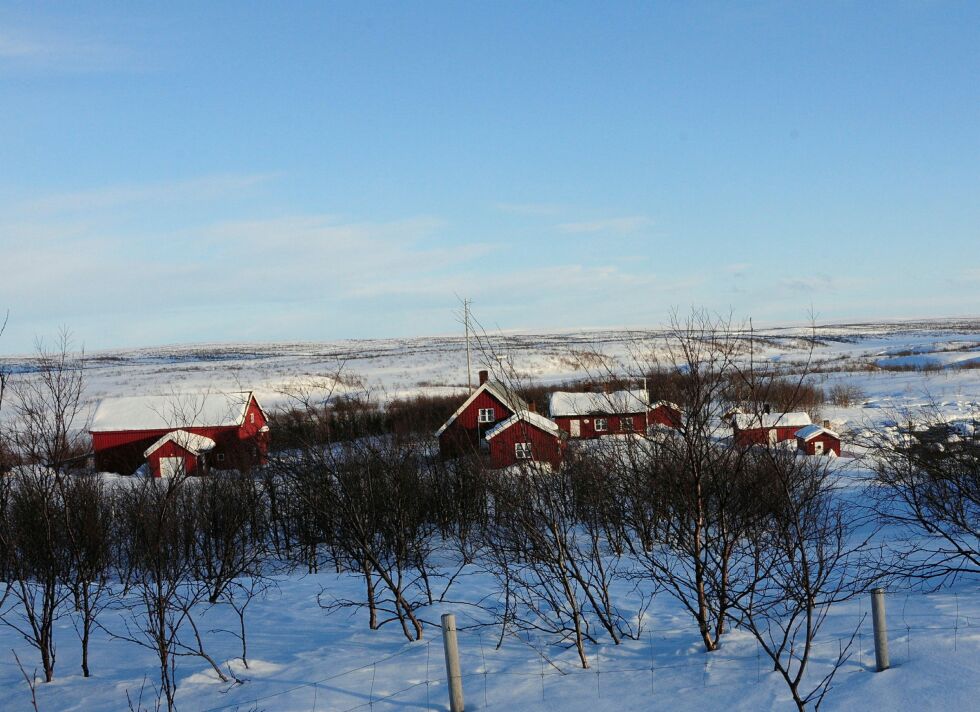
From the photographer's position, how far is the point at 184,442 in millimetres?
33750

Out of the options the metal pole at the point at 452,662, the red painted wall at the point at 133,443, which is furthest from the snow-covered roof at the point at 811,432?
the metal pole at the point at 452,662

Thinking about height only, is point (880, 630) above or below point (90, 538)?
above

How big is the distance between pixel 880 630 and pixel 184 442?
31.5 meters

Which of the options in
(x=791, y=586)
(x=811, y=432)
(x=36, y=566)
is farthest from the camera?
(x=811, y=432)

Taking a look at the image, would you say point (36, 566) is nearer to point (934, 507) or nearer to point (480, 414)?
point (480, 414)

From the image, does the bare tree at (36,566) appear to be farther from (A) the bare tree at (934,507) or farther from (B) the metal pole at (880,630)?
(A) the bare tree at (934,507)

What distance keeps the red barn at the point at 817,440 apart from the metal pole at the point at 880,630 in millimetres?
25837

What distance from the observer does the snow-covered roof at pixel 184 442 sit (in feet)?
111

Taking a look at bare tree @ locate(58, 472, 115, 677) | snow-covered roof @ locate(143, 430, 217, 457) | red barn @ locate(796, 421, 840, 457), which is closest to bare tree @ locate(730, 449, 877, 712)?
bare tree @ locate(58, 472, 115, 677)

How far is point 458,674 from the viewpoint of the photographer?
7.54m

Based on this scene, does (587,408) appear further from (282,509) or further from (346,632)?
(346,632)

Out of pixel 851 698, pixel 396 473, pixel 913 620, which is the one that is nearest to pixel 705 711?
pixel 851 698

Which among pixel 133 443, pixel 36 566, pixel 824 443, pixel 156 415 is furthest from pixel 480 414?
pixel 36 566

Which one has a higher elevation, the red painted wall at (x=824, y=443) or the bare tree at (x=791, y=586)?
the bare tree at (x=791, y=586)
